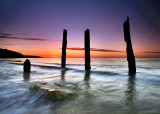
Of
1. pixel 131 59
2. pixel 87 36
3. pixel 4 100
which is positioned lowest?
pixel 4 100

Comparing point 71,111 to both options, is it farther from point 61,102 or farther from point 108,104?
point 108,104

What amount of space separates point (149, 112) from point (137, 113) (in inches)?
10.0

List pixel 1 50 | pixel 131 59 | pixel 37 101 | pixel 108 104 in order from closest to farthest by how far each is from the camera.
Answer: pixel 108 104
pixel 37 101
pixel 131 59
pixel 1 50

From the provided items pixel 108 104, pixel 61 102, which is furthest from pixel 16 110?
pixel 108 104

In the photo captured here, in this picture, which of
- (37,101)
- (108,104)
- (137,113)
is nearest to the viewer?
(137,113)

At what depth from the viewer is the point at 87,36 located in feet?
39.3

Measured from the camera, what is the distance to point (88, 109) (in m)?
2.54

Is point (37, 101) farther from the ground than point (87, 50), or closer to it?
closer to it

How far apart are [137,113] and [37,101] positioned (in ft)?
7.87

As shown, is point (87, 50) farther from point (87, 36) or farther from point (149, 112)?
point (149, 112)

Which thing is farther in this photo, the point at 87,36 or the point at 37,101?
the point at 87,36

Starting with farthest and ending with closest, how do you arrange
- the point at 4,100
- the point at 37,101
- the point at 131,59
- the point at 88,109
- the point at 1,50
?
the point at 1,50 < the point at 131,59 < the point at 4,100 < the point at 37,101 < the point at 88,109

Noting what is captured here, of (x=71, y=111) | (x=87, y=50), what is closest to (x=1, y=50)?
(x=87, y=50)

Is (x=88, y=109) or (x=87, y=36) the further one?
(x=87, y=36)
